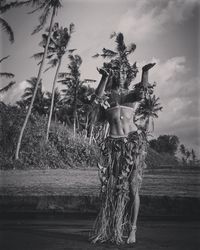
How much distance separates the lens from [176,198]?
18.0ft

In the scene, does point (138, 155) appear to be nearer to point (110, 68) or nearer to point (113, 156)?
point (113, 156)

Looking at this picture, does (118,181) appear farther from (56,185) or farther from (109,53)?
(109,53)

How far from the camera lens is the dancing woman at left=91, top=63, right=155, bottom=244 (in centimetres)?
351

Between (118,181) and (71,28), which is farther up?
(71,28)

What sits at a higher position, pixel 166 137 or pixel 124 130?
pixel 166 137

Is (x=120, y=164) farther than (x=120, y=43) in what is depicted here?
No

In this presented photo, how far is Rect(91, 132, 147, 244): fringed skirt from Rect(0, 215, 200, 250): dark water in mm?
190

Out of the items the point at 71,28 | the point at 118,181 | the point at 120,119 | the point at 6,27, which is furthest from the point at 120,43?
the point at 118,181

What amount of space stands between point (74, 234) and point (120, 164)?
0.84m

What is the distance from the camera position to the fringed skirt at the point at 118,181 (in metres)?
3.52

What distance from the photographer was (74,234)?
3840 mm

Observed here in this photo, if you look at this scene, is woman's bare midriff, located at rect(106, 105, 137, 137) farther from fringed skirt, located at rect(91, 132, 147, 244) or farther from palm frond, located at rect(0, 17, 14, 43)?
palm frond, located at rect(0, 17, 14, 43)

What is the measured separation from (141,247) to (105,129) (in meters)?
1.27

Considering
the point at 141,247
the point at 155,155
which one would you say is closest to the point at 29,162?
the point at 141,247
